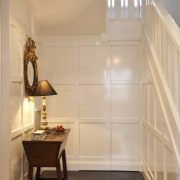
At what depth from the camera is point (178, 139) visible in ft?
7.09

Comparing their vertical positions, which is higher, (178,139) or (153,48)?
(153,48)

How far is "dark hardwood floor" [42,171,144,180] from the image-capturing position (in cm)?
419

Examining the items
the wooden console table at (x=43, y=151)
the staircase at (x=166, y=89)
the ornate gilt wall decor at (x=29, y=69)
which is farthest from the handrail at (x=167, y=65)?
the ornate gilt wall decor at (x=29, y=69)

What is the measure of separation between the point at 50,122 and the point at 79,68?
1.03 meters

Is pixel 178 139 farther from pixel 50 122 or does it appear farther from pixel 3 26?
pixel 50 122

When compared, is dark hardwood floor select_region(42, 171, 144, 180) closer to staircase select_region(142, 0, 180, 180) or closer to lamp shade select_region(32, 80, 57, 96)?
staircase select_region(142, 0, 180, 180)

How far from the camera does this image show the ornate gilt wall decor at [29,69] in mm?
3546

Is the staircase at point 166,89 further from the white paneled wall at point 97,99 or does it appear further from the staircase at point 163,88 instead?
the white paneled wall at point 97,99

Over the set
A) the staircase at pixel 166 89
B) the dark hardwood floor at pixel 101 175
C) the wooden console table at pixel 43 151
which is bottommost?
the dark hardwood floor at pixel 101 175

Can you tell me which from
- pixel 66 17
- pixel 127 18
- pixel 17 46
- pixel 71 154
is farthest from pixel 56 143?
pixel 127 18

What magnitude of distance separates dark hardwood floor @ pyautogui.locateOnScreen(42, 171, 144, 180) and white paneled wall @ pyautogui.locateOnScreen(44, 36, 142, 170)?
0.13 meters

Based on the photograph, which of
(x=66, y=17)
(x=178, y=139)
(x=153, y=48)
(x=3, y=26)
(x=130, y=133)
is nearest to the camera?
(x=178, y=139)

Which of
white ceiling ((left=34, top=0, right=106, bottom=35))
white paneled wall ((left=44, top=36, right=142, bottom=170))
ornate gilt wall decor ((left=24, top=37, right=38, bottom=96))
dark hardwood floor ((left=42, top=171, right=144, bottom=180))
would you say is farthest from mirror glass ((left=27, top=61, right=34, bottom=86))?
dark hardwood floor ((left=42, top=171, right=144, bottom=180))

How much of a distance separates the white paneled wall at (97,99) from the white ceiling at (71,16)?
0.55 ft
